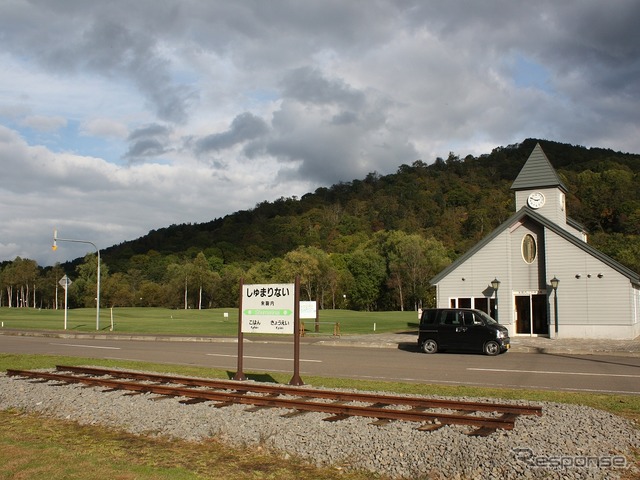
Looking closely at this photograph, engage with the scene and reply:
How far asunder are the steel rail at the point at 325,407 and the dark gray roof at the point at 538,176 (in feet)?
85.5

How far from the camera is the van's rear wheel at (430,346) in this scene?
78.5 ft

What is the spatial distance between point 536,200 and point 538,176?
1402mm

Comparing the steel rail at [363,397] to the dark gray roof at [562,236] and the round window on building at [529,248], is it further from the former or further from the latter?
the round window on building at [529,248]

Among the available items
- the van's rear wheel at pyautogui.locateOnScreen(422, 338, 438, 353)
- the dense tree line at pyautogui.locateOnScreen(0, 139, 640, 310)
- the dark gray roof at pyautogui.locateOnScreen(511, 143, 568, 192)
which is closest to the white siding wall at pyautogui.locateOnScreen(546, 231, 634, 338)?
the dark gray roof at pyautogui.locateOnScreen(511, 143, 568, 192)

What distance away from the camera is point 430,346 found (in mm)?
24016

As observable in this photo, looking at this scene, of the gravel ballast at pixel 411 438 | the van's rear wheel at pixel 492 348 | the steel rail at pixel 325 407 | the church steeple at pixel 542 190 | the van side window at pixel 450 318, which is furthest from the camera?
the church steeple at pixel 542 190

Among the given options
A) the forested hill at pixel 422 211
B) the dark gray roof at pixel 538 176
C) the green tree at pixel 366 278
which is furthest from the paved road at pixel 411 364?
the green tree at pixel 366 278

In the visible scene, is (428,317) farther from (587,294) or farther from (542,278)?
(587,294)

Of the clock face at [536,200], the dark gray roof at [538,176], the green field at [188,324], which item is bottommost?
the green field at [188,324]

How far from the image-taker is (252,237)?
14938cm

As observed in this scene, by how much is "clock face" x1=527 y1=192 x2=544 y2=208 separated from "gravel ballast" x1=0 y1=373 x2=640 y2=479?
24.2m

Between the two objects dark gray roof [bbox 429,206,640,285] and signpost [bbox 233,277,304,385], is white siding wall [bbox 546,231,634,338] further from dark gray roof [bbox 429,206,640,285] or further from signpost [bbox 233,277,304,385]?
signpost [bbox 233,277,304,385]

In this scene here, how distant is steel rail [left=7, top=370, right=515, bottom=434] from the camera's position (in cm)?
875

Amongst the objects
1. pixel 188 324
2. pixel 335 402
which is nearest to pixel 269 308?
pixel 335 402
